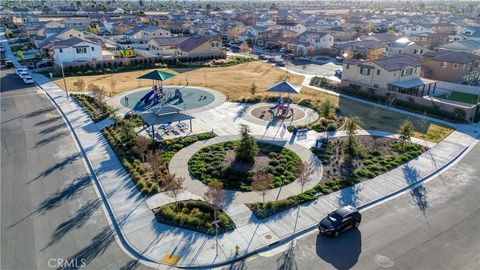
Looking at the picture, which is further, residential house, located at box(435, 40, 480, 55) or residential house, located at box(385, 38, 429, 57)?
residential house, located at box(385, 38, 429, 57)

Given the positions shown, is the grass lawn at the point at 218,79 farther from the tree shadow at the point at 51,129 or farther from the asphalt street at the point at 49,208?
the asphalt street at the point at 49,208

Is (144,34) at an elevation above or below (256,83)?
above

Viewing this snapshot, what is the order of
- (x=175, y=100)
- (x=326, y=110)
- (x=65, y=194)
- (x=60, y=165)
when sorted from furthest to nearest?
(x=175, y=100), (x=326, y=110), (x=60, y=165), (x=65, y=194)

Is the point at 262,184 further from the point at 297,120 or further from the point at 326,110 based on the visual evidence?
the point at 326,110

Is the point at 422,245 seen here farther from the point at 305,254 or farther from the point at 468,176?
the point at 468,176

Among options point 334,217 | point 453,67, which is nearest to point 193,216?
point 334,217

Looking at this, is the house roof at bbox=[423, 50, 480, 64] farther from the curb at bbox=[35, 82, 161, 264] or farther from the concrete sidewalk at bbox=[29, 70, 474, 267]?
the curb at bbox=[35, 82, 161, 264]

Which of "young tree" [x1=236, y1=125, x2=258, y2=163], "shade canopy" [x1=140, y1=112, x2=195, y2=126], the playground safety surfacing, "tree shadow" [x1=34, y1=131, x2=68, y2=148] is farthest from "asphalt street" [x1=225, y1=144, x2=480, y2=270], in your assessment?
the playground safety surfacing
